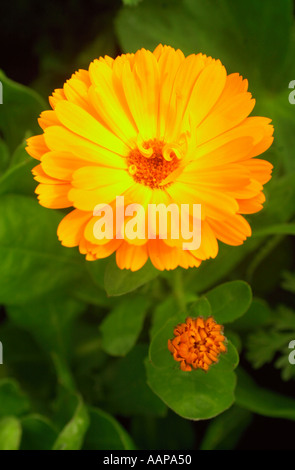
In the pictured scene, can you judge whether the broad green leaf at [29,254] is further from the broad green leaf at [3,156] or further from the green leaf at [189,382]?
the green leaf at [189,382]

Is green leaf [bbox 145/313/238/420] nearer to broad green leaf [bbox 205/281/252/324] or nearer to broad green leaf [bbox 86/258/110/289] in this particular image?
broad green leaf [bbox 205/281/252/324]

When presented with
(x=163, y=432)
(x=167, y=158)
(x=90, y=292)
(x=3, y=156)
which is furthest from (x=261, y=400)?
(x=3, y=156)

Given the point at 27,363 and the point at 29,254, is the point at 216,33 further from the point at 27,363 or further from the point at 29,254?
the point at 27,363

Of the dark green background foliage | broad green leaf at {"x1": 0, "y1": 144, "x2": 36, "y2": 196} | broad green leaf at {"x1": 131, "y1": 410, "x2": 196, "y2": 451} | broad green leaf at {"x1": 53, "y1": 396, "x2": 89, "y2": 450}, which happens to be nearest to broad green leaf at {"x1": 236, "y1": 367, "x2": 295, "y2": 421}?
the dark green background foliage

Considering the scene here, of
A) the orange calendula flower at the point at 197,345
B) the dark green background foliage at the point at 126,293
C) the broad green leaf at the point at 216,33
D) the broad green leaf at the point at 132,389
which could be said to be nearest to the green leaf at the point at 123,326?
the dark green background foliage at the point at 126,293

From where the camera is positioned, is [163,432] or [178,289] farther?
[163,432]
